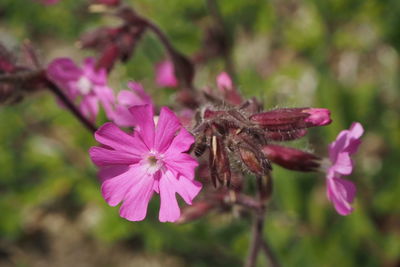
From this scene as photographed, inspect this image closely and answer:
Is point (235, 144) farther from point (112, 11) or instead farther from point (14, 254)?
point (14, 254)

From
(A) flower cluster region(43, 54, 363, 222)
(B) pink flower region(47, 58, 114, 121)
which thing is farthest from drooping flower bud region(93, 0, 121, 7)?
(A) flower cluster region(43, 54, 363, 222)

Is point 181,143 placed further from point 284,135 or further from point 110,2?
point 110,2

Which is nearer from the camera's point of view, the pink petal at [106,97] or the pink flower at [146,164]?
the pink flower at [146,164]

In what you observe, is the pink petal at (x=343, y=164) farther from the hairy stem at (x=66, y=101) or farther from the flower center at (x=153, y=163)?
the hairy stem at (x=66, y=101)

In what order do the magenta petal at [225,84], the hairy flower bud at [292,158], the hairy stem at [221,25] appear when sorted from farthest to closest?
the hairy stem at [221,25] < the magenta petal at [225,84] < the hairy flower bud at [292,158]

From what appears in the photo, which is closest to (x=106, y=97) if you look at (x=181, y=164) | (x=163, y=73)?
(x=181, y=164)

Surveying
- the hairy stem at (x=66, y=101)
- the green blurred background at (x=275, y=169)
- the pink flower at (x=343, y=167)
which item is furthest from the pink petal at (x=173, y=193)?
the green blurred background at (x=275, y=169)
